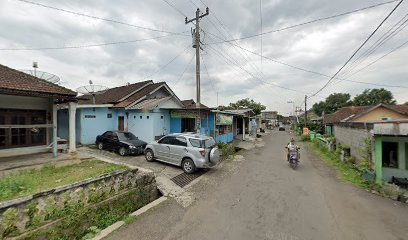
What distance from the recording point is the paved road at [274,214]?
5008 millimetres

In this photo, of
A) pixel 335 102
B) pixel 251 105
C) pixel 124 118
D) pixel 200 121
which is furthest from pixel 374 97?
pixel 124 118

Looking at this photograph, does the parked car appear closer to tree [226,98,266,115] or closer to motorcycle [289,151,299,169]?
motorcycle [289,151,299,169]

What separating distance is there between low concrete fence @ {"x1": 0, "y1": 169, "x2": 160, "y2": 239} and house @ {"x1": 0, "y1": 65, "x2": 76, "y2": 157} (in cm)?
505

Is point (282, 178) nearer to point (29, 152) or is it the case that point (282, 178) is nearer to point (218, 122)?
point (218, 122)

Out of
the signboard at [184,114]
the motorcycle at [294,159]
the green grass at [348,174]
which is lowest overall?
the green grass at [348,174]

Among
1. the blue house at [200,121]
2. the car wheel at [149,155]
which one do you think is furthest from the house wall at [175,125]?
the car wheel at [149,155]

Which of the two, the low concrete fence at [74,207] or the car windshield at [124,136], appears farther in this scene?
the car windshield at [124,136]

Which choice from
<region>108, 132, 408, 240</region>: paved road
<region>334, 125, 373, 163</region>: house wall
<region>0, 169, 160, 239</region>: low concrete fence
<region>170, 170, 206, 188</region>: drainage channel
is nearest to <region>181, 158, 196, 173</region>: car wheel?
<region>170, 170, 206, 188</region>: drainage channel

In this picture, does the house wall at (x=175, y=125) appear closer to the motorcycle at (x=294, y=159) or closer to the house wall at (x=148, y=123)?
the house wall at (x=148, y=123)

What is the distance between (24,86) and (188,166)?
7.59 meters

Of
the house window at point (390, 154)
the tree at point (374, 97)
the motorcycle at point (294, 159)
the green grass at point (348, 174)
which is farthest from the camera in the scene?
the tree at point (374, 97)

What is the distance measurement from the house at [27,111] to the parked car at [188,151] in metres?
4.47

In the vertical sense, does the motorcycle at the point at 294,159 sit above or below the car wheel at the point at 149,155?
below

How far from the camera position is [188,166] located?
32.3ft
